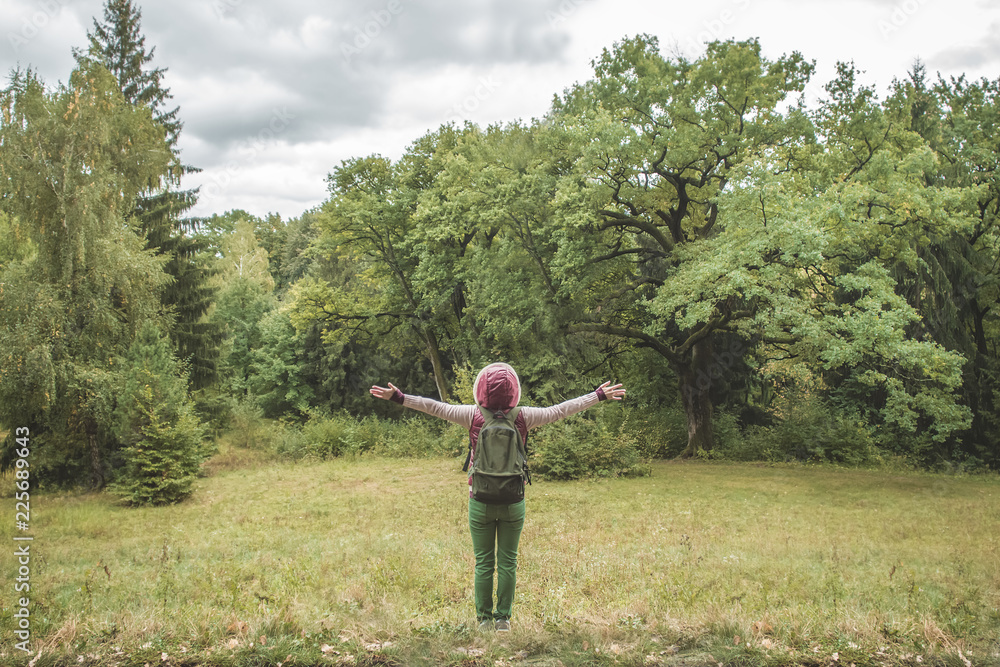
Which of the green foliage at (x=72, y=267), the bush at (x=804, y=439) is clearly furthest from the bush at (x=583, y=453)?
the green foliage at (x=72, y=267)

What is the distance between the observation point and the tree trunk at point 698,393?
21.4 meters

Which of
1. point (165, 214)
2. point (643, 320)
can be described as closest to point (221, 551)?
point (643, 320)

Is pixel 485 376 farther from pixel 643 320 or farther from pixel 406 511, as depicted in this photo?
pixel 643 320

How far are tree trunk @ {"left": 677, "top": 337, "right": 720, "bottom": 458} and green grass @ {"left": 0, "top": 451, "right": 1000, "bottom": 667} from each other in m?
6.71

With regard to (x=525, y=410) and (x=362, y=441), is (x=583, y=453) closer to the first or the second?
(x=362, y=441)

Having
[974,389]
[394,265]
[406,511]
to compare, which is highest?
[394,265]

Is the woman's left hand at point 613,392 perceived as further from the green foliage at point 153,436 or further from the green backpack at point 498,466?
the green foliage at point 153,436

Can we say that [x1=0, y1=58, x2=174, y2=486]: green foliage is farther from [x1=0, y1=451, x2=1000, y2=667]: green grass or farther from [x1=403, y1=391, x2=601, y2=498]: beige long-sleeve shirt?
[x1=403, y1=391, x2=601, y2=498]: beige long-sleeve shirt

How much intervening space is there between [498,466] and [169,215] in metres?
23.5

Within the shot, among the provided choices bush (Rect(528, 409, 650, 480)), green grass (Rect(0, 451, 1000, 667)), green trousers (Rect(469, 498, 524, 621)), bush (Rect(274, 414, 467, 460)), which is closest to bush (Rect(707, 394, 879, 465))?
bush (Rect(528, 409, 650, 480))

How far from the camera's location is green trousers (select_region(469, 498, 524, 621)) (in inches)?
170

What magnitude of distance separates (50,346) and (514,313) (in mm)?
12532

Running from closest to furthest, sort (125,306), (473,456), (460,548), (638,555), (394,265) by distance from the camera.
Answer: (473,456)
(638,555)
(460,548)
(125,306)
(394,265)

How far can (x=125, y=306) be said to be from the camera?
16500mm
